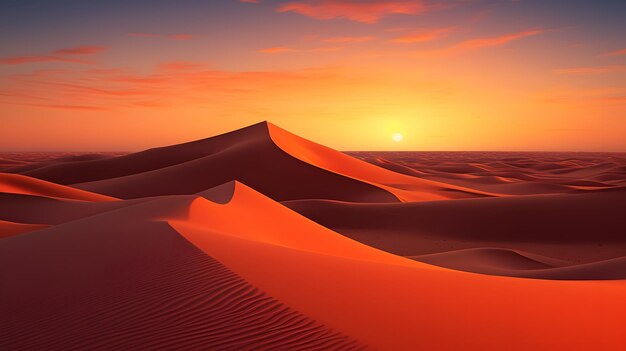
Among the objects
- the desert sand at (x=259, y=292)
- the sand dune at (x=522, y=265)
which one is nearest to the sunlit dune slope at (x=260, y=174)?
the sand dune at (x=522, y=265)

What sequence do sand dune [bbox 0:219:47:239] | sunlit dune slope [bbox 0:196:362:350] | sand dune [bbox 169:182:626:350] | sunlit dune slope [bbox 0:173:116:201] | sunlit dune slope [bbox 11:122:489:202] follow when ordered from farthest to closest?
sunlit dune slope [bbox 11:122:489:202]
sunlit dune slope [bbox 0:173:116:201]
sand dune [bbox 0:219:47:239]
sand dune [bbox 169:182:626:350]
sunlit dune slope [bbox 0:196:362:350]

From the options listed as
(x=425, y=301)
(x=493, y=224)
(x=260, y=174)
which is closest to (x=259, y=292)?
(x=425, y=301)

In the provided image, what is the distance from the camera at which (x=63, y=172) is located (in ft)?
137

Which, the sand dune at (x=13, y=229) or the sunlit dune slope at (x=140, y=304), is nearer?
the sunlit dune slope at (x=140, y=304)

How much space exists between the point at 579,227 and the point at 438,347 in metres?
17.8

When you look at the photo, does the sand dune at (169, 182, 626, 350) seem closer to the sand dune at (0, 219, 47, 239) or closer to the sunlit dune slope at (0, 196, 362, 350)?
the sunlit dune slope at (0, 196, 362, 350)

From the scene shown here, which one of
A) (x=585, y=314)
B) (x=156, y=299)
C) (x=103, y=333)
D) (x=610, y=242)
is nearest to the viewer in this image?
(x=103, y=333)

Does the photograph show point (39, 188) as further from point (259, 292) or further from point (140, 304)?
point (259, 292)

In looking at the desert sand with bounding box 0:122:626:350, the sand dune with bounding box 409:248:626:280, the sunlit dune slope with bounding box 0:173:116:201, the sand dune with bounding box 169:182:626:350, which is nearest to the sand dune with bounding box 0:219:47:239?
the desert sand with bounding box 0:122:626:350

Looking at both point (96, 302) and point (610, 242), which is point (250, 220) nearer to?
point (96, 302)

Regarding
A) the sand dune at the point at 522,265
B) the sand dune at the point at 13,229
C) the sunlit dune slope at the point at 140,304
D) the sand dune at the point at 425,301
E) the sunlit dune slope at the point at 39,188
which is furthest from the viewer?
the sunlit dune slope at the point at 39,188

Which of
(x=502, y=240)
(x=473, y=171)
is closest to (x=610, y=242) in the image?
(x=502, y=240)

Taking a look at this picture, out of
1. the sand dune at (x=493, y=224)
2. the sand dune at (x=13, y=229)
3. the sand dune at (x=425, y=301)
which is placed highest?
the sand dune at (x=425, y=301)

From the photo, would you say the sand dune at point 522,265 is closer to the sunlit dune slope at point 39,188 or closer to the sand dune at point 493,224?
the sand dune at point 493,224
